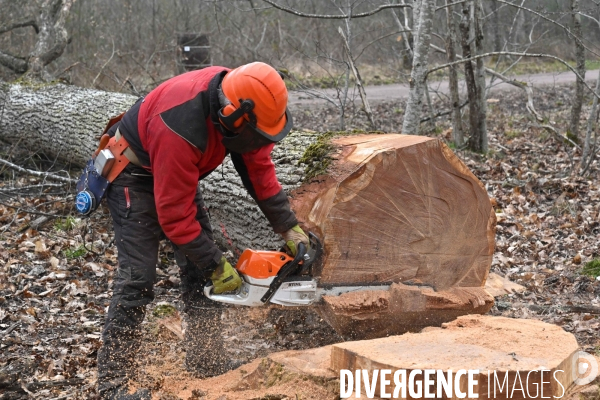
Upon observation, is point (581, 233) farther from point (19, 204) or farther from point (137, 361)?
point (19, 204)

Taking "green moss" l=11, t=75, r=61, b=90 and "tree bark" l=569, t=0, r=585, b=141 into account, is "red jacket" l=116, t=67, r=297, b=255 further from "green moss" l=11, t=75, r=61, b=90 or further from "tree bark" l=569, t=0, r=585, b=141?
"tree bark" l=569, t=0, r=585, b=141

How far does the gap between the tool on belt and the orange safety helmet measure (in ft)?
2.10

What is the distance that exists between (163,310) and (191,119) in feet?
6.23

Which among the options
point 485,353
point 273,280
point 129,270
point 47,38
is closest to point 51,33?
point 47,38

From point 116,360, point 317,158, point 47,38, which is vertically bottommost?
point 116,360

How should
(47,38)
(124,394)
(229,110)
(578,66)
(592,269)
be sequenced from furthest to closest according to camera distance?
(47,38) → (578,66) → (592,269) → (124,394) → (229,110)

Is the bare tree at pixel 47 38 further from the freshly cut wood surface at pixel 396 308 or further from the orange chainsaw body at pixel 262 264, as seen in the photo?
the freshly cut wood surface at pixel 396 308

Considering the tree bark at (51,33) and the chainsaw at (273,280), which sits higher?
the tree bark at (51,33)

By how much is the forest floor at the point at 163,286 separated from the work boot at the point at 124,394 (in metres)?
0.08

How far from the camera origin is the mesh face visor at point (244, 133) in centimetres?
307

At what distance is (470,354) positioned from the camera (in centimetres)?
269

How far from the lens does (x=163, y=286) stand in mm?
5133

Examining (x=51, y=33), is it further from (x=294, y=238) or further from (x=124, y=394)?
(x=124, y=394)

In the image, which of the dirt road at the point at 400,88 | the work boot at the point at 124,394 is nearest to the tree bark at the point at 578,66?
the dirt road at the point at 400,88
